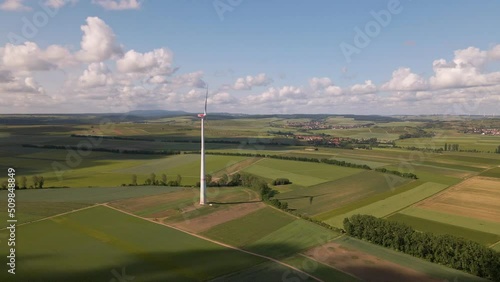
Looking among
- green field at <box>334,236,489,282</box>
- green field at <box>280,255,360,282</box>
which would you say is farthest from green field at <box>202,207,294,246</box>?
green field at <box>334,236,489,282</box>

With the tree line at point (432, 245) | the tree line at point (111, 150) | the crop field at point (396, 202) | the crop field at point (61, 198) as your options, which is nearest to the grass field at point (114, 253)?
the crop field at point (61, 198)

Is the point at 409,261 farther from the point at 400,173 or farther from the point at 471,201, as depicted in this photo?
the point at 400,173

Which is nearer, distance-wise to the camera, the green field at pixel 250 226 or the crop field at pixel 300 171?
the green field at pixel 250 226

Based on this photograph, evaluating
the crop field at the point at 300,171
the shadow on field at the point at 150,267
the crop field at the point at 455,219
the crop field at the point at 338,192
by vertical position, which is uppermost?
the crop field at the point at 300,171

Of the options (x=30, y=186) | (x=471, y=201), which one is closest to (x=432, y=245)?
(x=471, y=201)

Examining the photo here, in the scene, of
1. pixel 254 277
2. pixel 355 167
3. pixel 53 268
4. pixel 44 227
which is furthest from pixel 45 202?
pixel 355 167

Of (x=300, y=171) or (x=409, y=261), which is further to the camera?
(x=300, y=171)

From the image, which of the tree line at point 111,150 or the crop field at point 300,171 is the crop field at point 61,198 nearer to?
the crop field at point 300,171
